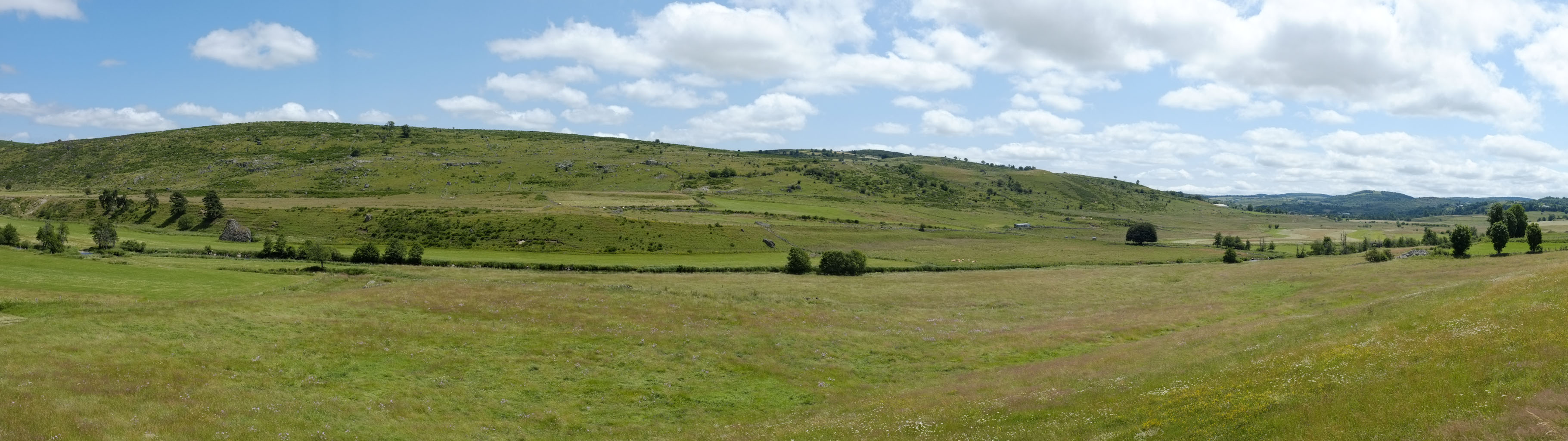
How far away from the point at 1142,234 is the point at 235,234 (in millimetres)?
166157

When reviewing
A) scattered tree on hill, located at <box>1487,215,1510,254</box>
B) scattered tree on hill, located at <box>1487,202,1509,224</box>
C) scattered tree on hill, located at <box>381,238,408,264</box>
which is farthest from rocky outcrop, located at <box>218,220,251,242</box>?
scattered tree on hill, located at <box>1487,202,1509,224</box>

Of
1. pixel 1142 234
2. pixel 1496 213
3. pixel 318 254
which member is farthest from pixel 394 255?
pixel 1496 213

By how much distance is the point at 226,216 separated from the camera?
406 feet

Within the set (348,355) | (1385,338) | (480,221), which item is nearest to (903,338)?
(1385,338)

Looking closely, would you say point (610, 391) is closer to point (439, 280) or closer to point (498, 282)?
point (498, 282)

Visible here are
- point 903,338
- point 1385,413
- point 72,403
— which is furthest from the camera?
point 903,338

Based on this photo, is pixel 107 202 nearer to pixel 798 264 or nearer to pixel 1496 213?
pixel 798 264

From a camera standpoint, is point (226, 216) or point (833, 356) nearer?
point (833, 356)

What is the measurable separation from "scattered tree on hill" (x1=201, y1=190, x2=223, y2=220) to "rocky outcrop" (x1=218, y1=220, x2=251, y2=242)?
1561 centimetres

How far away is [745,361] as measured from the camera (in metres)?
42.4

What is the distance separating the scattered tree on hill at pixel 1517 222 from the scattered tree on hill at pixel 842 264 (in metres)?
98.1

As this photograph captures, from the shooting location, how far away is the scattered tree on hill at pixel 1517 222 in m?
109

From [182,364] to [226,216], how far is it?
4550 inches

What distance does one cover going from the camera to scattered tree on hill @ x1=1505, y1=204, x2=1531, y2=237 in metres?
109
